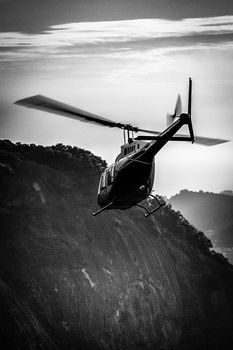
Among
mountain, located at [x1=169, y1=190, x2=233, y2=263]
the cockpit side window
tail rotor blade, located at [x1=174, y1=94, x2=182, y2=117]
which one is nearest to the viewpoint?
tail rotor blade, located at [x1=174, y1=94, x2=182, y2=117]

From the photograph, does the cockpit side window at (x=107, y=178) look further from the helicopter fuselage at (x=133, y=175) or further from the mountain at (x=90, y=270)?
the mountain at (x=90, y=270)

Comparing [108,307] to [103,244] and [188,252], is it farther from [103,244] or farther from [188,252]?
[188,252]

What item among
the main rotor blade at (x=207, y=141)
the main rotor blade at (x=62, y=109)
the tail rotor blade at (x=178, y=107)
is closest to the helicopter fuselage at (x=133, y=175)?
the main rotor blade at (x=62, y=109)

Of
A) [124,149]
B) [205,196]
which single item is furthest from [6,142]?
[205,196]

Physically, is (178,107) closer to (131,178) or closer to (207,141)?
(207,141)

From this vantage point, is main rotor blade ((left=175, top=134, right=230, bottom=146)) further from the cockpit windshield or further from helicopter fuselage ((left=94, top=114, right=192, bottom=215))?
the cockpit windshield

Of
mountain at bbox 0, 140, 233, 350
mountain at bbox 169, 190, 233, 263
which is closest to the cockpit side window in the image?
mountain at bbox 0, 140, 233, 350

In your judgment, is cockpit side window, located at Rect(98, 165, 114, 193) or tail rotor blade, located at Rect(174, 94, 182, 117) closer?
tail rotor blade, located at Rect(174, 94, 182, 117)
